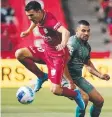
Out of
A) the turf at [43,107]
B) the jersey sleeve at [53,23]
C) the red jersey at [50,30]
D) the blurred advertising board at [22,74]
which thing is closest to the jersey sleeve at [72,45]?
the red jersey at [50,30]

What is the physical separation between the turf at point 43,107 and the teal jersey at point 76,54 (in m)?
1.72

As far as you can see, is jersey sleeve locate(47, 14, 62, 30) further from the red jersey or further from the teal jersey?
the teal jersey

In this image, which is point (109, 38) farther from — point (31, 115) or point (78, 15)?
point (31, 115)

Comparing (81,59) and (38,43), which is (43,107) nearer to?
(81,59)

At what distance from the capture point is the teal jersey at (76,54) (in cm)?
1093

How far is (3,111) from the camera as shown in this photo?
13164mm

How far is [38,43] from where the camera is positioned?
2177 centimetres

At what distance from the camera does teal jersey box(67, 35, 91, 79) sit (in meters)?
10.9

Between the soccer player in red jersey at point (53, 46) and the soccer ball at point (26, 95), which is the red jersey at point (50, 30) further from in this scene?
the soccer ball at point (26, 95)

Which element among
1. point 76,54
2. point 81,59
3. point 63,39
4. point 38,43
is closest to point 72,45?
point 76,54

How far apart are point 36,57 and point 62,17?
11.6 m

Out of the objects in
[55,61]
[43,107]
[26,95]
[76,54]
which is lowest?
[43,107]

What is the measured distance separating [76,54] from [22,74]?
7.29m

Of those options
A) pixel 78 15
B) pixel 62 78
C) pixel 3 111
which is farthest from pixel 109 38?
pixel 62 78
